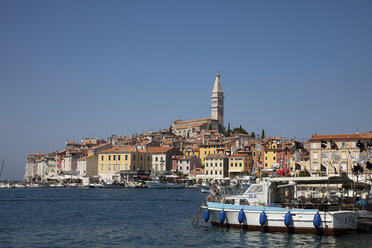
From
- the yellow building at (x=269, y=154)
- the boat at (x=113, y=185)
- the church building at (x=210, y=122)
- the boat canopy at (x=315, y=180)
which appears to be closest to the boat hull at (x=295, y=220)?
the boat canopy at (x=315, y=180)

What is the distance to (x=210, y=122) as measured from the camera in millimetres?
160625

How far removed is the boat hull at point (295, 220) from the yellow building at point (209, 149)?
85238 mm

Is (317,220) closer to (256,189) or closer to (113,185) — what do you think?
(256,189)

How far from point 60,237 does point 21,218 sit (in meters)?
10.8

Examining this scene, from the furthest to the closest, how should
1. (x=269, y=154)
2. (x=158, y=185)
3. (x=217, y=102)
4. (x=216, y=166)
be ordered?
(x=217, y=102) < (x=216, y=166) < (x=269, y=154) < (x=158, y=185)

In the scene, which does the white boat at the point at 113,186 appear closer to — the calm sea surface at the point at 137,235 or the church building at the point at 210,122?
the church building at the point at 210,122

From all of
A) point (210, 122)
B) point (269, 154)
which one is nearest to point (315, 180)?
point (269, 154)

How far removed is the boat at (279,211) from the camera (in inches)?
897

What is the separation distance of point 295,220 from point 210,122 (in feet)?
452

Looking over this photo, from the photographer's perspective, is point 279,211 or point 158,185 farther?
point 158,185

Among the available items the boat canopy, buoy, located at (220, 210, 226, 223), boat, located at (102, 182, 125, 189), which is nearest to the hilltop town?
boat, located at (102, 182, 125, 189)

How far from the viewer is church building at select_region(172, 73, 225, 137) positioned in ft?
511

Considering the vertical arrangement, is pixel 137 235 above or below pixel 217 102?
below

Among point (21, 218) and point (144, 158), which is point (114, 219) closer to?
point (21, 218)
